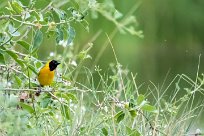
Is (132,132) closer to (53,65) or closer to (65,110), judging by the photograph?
(65,110)

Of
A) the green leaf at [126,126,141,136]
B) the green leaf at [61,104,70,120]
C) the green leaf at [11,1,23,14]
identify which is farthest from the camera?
the green leaf at [61,104,70,120]

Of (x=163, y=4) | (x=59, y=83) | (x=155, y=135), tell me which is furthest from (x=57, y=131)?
(x=163, y=4)

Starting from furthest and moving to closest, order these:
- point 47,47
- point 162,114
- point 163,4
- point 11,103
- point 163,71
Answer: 1. point 163,4
2. point 163,71
3. point 47,47
4. point 162,114
5. point 11,103

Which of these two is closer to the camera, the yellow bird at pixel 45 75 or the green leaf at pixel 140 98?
the green leaf at pixel 140 98

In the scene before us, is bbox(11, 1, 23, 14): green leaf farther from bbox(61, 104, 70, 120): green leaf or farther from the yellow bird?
bbox(61, 104, 70, 120): green leaf

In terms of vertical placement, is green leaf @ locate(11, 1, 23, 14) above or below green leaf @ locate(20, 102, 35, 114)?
above

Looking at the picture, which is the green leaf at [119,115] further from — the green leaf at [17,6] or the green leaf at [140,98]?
the green leaf at [17,6]

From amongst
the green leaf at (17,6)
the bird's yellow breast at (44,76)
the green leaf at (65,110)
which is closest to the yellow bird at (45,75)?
the bird's yellow breast at (44,76)

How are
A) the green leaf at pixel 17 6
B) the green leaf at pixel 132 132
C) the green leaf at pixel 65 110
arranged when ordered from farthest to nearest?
the green leaf at pixel 65 110, the green leaf at pixel 132 132, the green leaf at pixel 17 6

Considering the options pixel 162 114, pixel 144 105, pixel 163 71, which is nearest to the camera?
pixel 144 105

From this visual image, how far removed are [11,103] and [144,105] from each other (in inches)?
19.5

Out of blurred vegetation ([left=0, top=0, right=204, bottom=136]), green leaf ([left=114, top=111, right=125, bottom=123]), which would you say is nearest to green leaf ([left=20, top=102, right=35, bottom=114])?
blurred vegetation ([left=0, top=0, right=204, bottom=136])

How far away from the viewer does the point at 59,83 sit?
2875mm

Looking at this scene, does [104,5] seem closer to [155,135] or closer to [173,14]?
[155,135]
